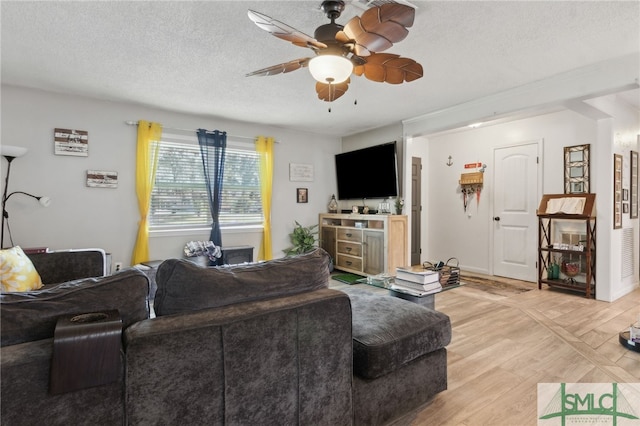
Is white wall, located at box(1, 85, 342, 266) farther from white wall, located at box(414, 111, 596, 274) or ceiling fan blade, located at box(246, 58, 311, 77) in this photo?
white wall, located at box(414, 111, 596, 274)

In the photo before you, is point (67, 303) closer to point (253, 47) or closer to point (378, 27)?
point (378, 27)

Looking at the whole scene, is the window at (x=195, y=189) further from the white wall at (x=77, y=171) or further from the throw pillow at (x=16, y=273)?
the throw pillow at (x=16, y=273)

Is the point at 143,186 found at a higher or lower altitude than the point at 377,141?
lower

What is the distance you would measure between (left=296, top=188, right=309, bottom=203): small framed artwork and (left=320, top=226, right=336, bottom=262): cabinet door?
1.99 ft

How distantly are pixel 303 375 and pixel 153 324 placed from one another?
2.00 ft

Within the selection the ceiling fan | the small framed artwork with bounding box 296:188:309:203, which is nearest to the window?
the small framed artwork with bounding box 296:188:309:203

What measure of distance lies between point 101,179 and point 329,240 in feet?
11.2

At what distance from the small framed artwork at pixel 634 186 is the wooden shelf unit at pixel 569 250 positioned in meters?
0.75

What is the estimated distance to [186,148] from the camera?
4488 millimetres

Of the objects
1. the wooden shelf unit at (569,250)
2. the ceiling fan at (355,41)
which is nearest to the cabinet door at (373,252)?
the wooden shelf unit at (569,250)

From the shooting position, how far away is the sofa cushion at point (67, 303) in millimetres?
944

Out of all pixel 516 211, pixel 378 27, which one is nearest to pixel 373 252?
pixel 516 211

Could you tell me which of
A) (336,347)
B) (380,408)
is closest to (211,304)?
(336,347)

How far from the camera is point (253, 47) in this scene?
2.57 metres
